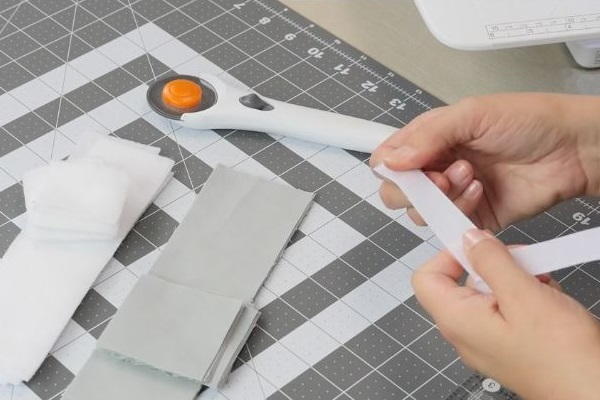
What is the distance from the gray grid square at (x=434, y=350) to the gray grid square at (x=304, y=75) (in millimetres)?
385

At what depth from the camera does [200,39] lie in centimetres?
134

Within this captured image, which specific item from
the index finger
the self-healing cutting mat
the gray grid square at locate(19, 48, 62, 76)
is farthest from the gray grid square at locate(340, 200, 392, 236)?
the gray grid square at locate(19, 48, 62, 76)

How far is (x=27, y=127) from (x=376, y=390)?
0.52 meters

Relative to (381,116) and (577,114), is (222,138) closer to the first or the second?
(381,116)

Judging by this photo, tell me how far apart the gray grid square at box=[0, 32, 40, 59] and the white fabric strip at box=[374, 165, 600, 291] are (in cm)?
54

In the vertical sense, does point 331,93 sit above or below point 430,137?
below

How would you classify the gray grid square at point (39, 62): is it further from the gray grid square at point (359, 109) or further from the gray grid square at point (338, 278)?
the gray grid square at point (338, 278)

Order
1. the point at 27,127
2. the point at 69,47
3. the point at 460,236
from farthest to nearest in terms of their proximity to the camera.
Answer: the point at 69,47
the point at 27,127
the point at 460,236

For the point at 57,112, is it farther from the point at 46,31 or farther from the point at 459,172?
the point at 459,172

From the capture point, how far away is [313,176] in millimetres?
1168

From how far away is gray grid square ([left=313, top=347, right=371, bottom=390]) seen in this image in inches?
38.9

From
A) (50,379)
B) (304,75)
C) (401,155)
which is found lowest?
(50,379)

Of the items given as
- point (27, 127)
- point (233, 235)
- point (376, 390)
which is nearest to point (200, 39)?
point (27, 127)

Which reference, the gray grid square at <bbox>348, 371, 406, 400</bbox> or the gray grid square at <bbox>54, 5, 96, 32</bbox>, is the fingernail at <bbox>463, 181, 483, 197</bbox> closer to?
the gray grid square at <bbox>348, 371, 406, 400</bbox>
